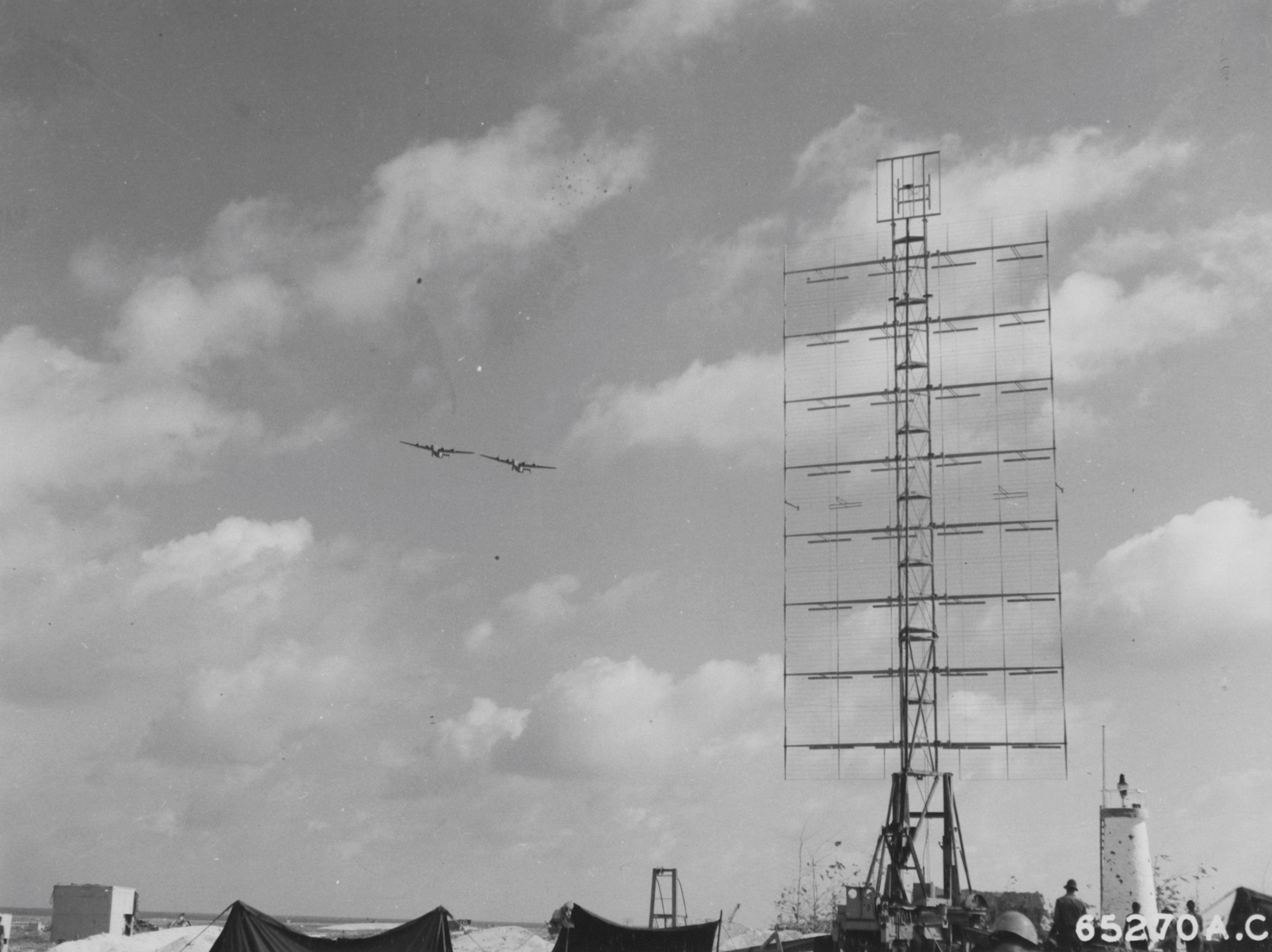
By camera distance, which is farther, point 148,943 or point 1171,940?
point 148,943

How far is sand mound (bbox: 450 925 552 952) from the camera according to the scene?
32.4 m

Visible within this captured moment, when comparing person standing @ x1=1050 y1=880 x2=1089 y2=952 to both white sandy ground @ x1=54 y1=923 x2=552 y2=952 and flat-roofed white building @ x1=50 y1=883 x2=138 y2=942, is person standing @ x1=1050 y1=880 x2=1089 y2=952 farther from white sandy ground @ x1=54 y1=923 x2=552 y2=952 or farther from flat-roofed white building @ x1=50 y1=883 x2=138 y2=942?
flat-roofed white building @ x1=50 y1=883 x2=138 y2=942

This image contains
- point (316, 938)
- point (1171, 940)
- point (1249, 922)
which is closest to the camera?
point (1249, 922)

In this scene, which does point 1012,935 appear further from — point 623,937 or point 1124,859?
point 1124,859

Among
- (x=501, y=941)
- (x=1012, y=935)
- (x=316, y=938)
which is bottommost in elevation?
(x=501, y=941)

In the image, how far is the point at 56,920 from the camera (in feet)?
148

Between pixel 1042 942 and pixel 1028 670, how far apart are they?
1504 centimetres

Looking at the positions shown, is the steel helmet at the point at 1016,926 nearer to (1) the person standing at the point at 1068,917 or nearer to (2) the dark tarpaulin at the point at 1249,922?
(2) the dark tarpaulin at the point at 1249,922

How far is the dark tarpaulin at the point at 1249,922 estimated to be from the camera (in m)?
16.5

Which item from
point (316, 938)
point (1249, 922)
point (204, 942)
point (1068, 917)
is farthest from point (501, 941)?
point (1249, 922)

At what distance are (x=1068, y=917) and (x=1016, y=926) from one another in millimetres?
14921

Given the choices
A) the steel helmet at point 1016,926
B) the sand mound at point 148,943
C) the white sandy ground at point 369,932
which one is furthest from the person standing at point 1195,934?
the sand mound at point 148,943

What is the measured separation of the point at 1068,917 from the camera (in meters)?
24.2

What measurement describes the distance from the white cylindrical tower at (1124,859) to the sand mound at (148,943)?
20746 millimetres
